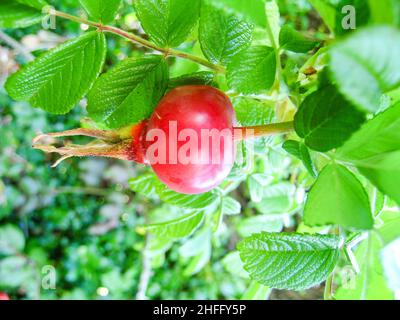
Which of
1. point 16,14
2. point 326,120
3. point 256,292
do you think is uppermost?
point 16,14

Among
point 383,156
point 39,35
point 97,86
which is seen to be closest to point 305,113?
point 383,156

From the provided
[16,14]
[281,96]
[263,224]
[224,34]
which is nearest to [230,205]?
[263,224]

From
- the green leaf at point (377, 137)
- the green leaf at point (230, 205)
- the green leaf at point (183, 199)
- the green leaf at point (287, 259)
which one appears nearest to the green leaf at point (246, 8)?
the green leaf at point (377, 137)

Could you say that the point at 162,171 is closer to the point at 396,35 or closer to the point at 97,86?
the point at 97,86

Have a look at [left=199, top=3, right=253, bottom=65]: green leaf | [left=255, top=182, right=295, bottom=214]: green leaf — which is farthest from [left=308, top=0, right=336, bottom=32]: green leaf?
[left=255, top=182, right=295, bottom=214]: green leaf

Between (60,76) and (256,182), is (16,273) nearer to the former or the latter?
(256,182)

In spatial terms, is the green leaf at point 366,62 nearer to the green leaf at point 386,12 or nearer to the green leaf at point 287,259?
the green leaf at point 386,12
